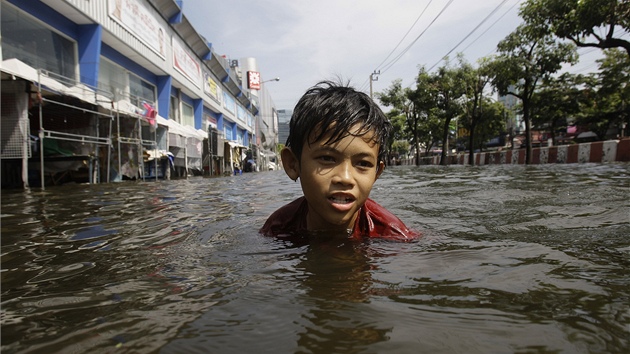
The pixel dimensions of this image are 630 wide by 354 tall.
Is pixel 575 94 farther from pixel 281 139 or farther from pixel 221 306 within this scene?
pixel 281 139

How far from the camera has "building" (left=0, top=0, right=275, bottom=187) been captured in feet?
25.6

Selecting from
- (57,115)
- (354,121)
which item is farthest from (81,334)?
(57,115)

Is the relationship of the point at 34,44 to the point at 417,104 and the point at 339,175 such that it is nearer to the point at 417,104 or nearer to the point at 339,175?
the point at 339,175

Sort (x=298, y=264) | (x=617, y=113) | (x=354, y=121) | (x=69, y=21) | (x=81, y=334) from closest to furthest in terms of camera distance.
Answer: (x=81, y=334)
(x=298, y=264)
(x=354, y=121)
(x=69, y=21)
(x=617, y=113)

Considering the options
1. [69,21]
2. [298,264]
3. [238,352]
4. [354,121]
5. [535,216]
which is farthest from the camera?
[69,21]

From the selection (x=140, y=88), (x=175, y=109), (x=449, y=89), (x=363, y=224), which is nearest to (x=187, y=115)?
(x=175, y=109)

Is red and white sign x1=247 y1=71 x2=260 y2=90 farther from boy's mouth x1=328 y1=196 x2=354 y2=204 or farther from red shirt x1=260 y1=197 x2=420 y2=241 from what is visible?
boy's mouth x1=328 y1=196 x2=354 y2=204

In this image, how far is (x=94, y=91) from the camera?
10422 mm

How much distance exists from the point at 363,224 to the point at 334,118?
2.41 ft

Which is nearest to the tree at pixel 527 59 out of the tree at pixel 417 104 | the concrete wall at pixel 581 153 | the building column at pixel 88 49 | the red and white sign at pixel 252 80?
the concrete wall at pixel 581 153

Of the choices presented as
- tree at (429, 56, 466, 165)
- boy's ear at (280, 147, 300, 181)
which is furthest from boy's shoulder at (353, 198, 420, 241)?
tree at (429, 56, 466, 165)

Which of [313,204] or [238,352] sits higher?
[313,204]

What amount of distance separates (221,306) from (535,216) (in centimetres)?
287

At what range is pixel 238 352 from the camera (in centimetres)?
80
